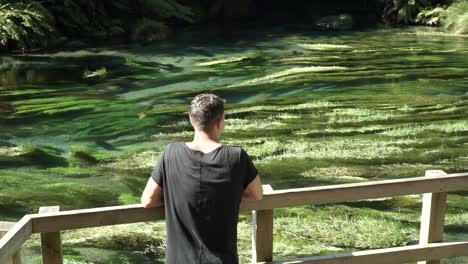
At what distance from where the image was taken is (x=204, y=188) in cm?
265

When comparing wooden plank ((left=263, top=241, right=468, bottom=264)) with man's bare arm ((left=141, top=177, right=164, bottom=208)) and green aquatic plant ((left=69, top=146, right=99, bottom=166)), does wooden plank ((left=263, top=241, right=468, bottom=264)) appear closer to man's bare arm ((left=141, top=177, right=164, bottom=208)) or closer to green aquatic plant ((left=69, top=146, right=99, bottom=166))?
man's bare arm ((left=141, top=177, right=164, bottom=208))

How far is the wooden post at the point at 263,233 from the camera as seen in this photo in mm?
3100

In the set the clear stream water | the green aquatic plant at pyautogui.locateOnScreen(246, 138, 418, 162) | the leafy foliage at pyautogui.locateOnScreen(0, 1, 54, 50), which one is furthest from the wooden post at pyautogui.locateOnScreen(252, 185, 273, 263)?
the leafy foliage at pyautogui.locateOnScreen(0, 1, 54, 50)

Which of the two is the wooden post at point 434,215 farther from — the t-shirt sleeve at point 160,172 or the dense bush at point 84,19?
the dense bush at point 84,19

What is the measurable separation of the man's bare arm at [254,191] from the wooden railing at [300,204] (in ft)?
0.37

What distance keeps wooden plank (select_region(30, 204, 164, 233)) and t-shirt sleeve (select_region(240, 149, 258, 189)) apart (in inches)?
17.2

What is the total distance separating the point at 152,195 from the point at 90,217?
32 centimetres

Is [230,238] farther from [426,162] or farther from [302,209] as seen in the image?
[426,162]

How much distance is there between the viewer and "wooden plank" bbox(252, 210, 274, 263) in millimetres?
3100

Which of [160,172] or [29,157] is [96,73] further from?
[160,172]

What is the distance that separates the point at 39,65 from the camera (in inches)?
586

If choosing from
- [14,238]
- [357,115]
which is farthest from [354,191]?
[357,115]

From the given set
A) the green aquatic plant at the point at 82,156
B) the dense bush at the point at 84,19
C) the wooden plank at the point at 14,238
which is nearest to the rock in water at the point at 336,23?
the dense bush at the point at 84,19

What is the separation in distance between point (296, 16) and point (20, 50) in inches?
494
